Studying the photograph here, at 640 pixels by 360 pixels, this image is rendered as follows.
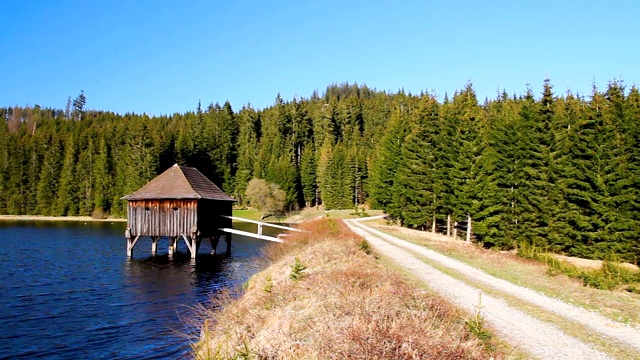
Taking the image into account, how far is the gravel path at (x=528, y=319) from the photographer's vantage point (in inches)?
358

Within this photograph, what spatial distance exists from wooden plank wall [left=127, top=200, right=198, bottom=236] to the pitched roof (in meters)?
0.55

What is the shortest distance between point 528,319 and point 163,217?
3263cm

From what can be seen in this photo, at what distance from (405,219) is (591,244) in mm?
18248

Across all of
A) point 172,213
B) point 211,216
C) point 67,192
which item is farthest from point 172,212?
point 67,192

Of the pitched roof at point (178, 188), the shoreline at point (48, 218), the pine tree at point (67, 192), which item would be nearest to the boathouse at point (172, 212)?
the pitched roof at point (178, 188)

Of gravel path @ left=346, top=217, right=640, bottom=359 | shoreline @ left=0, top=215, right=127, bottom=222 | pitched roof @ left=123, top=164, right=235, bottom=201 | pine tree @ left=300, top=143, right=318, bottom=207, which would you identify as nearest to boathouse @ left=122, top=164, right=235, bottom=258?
pitched roof @ left=123, top=164, right=235, bottom=201

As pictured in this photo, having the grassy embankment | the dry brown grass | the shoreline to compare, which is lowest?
the shoreline

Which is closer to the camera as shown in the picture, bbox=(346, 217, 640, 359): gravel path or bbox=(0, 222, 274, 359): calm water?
bbox=(346, 217, 640, 359): gravel path

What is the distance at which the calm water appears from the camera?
15570 millimetres

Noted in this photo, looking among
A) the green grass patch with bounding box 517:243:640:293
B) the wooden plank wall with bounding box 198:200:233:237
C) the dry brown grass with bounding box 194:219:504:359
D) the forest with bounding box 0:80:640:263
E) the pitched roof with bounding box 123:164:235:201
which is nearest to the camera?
the dry brown grass with bounding box 194:219:504:359

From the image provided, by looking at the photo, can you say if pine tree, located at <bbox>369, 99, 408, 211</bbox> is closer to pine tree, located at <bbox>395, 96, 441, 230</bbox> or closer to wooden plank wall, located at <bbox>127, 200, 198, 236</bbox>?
pine tree, located at <bbox>395, 96, 441, 230</bbox>

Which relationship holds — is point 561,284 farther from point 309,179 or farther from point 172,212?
point 309,179

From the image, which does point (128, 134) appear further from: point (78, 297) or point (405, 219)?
point (78, 297)

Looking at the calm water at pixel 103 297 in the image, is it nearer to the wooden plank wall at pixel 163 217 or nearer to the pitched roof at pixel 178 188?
the wooden plank wall at pixel 163 217
